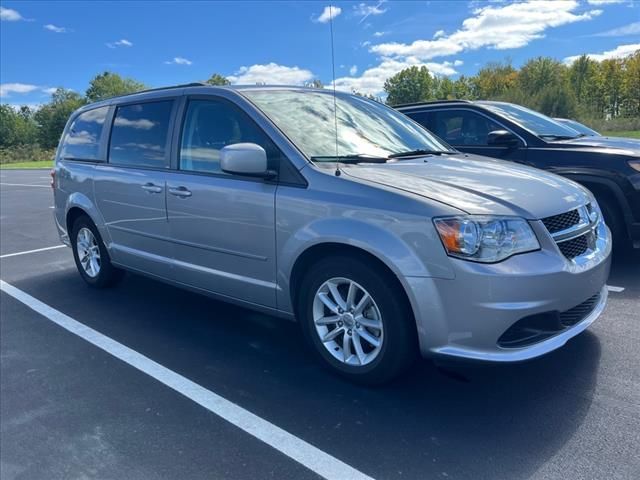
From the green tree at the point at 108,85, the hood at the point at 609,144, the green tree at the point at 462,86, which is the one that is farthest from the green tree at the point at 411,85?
the hood at the point at 609,144

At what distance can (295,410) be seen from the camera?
2.96 m

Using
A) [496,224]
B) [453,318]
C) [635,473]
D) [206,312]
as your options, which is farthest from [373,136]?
[635,473]

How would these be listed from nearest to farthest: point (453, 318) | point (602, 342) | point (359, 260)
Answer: point (453, 318) < point (359, 260) < point (602, 342)

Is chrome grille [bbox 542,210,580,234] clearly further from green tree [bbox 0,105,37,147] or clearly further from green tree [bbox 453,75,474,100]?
green tree [bbox 0,105,37,147]

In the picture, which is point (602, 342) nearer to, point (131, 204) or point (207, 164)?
point (207, 164)

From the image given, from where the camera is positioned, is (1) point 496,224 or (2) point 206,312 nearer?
(1) point 496,224

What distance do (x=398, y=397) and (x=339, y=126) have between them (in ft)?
6.35

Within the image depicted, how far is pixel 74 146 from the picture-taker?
560 centimetres

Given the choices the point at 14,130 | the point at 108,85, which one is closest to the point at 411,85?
the point at 108,85

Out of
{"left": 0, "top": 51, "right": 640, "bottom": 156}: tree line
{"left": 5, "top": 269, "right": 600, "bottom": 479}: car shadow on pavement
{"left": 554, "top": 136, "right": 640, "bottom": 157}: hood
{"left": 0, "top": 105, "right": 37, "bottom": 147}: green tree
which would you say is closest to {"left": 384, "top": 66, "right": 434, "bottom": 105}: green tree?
{"left": 0, "top": 51, "right": 640, "bottom": 156}: tree line

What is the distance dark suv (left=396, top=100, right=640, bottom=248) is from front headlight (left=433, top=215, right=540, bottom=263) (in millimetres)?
3194

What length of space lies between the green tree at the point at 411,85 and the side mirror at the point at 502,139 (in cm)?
6913

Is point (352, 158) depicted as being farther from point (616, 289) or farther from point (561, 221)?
point (616, 289)

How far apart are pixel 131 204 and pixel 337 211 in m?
2.33
